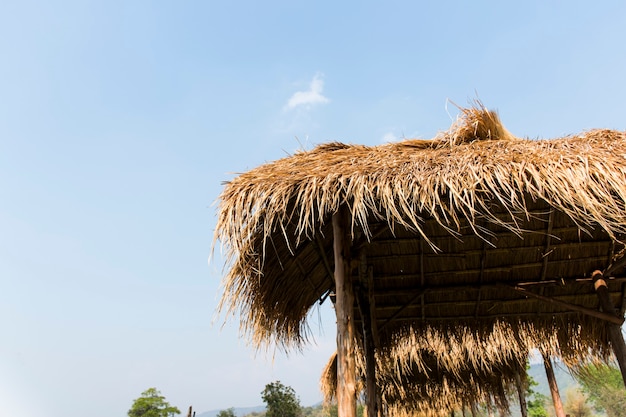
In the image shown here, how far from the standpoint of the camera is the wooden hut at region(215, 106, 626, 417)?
241 centimetres

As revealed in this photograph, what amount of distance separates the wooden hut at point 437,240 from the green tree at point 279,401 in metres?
26.1

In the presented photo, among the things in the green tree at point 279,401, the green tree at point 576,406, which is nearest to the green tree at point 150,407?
the green tree at point 279,401

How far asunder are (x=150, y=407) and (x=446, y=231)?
39284 mm

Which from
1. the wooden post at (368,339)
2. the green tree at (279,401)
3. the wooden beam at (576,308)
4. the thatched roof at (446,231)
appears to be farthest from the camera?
the green tree at (279,401)

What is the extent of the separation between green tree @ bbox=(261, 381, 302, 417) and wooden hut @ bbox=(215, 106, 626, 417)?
26.1 m

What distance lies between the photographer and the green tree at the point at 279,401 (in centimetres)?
2763

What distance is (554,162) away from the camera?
2457 mm

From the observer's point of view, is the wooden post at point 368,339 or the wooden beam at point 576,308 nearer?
the wooden beam at point 576,308

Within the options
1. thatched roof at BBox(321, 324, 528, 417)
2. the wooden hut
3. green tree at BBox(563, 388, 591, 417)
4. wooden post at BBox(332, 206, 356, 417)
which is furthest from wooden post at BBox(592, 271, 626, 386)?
green tree at BBox(563, 388, 591, 417)

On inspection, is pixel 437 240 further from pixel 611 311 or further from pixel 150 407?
pixel 150 407

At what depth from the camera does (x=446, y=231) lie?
3.46 metres

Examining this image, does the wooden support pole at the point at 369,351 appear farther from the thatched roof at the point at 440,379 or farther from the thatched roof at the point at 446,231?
the thatched roof at the point at 440,379

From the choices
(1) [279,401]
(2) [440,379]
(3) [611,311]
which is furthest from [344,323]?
(1) [279,401]

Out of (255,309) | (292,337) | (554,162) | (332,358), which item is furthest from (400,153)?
(332,358)
